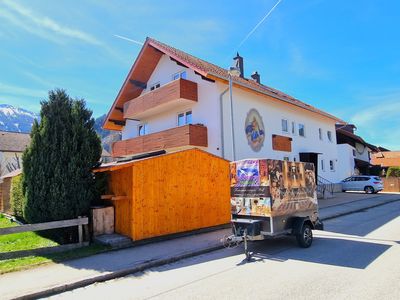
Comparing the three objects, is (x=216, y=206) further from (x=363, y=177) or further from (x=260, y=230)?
(x=363, y=177)

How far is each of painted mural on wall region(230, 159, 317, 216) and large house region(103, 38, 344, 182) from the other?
16.2 ft

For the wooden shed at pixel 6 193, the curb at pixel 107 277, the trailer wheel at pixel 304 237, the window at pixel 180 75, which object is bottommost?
the curb at pixel 107 277

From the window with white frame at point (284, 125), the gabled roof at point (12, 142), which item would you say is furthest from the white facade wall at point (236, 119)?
the gabled roof at point (12, 142)

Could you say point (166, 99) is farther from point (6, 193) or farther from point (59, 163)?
point (6, 193)

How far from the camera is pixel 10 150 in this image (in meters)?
50.3

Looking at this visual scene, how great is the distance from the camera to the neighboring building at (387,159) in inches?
2279

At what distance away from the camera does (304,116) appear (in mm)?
26062

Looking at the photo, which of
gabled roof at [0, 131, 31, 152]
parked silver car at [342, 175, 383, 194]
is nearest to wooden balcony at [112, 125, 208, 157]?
parked silver car at [342, 175, 383, 194]

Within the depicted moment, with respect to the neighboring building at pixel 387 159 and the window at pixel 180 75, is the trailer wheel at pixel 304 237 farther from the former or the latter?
the neighboring building at pixel 387 159

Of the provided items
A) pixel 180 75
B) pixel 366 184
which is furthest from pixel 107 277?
pixel 366 184

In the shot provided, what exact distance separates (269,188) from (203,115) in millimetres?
10923

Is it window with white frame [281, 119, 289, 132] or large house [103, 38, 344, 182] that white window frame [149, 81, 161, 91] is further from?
window with white frame [281, 119, 289, 132]

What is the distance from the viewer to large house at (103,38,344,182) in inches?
708

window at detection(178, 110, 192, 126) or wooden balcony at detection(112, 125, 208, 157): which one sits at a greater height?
window at detection(178, 110, 192, 126)
